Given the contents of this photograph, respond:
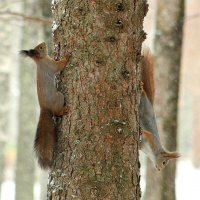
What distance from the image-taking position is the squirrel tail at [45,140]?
344cm

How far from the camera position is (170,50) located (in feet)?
20.6

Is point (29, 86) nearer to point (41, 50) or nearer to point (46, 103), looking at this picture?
point (41, 50)

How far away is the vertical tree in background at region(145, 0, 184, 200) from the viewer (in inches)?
242

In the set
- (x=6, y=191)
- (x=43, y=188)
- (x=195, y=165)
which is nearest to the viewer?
(x=43, y=188)

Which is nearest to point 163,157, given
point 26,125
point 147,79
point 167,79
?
point 147,79

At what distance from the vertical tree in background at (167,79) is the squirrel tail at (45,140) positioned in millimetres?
2825

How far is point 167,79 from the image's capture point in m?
6.26

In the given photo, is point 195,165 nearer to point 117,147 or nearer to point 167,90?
point 167,90

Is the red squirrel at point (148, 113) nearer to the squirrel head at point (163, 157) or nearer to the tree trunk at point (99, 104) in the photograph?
the squirrel head at point (163, 157)

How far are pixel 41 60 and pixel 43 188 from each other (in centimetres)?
545

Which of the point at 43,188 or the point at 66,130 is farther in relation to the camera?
the point at 43,188

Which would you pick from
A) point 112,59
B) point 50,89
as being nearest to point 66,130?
point 50,89

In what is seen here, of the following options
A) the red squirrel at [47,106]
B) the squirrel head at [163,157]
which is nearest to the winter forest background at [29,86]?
the red squirrel at [47,106]

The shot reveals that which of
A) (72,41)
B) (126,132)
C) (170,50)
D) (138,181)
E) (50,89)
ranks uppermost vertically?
(170,50)
